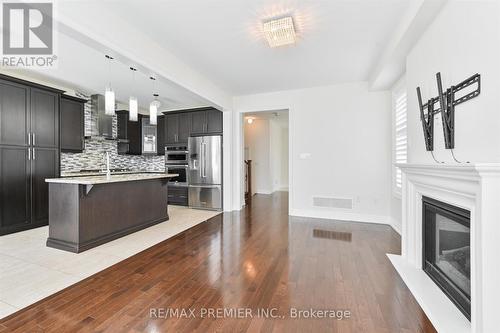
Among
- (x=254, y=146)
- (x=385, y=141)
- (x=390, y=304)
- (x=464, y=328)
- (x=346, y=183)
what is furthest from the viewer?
(x=254, y=146)

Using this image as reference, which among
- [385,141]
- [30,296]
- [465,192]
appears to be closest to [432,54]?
[465,192]

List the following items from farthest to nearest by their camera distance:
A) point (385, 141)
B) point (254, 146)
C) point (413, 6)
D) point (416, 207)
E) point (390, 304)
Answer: point (254, 146)
point (385, 141)
point (416, 207)
point (413, 6)
point (390, 304)

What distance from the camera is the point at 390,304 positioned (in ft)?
5.91

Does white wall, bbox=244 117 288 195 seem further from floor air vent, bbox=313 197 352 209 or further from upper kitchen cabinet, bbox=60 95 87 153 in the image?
upper kitchen cabinet, bbox=60 95 87 153

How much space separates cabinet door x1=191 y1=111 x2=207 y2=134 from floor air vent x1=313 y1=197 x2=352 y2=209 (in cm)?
322

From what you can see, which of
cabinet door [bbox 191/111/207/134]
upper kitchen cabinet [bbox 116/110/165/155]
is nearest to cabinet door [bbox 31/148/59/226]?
upper kitchen cabinet [bbox 116/110/165/155]

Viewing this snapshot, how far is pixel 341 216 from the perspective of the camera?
4480 mm

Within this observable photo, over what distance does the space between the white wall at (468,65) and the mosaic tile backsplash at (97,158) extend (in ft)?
20.0

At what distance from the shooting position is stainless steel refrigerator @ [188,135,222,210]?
17.4 feet

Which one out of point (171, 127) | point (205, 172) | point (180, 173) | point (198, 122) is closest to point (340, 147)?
point (205, 172)

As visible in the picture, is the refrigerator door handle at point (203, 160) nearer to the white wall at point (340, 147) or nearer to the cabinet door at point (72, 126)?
the white wall at point (340, 147)

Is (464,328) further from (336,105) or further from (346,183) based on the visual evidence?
(336,105)

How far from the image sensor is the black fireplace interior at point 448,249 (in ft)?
5.56

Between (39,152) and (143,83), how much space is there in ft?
7.25
